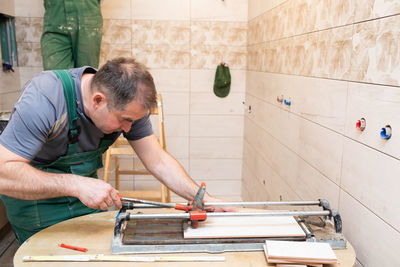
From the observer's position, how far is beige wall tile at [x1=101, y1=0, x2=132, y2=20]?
3.44 m

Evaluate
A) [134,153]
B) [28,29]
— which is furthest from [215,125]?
[28,29]

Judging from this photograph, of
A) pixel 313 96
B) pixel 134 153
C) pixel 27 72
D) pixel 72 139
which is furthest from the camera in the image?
pixel 27 72

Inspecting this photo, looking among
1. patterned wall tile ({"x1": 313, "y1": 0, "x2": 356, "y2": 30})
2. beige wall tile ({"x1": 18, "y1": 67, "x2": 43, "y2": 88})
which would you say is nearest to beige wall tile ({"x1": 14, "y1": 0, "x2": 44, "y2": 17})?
beige wall tile ({"x1": 18, "y1": 67, "x2": 43, "y2": 88})

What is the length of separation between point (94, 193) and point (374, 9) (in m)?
1.13

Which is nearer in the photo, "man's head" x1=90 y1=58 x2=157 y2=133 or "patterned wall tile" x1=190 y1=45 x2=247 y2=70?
"man's head" x1=90 y1=58 x2=157 y2=133

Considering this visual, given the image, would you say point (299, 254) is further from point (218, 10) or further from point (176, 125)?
point (218, 10)

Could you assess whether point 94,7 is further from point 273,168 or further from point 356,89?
point 356,89

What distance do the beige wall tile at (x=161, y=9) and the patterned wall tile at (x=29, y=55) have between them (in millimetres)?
956

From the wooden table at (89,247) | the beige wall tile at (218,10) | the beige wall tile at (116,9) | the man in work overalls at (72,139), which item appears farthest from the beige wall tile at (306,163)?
the beige wall tile at (116,9)

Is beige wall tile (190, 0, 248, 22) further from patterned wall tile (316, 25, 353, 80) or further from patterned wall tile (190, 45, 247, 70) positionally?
patterned wall tile (316, 25, 353, 80)

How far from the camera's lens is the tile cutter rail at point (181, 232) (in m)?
1.16

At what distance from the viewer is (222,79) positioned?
3.57 meters

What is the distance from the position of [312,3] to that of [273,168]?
115 cm

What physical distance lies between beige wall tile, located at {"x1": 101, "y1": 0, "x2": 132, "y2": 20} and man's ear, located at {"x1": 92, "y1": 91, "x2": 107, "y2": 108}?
2360 mm
